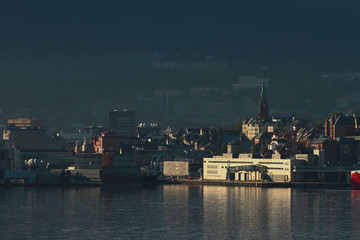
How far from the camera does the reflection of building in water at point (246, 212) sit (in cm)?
8988

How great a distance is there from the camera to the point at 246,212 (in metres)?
105

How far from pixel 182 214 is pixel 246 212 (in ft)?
16.7

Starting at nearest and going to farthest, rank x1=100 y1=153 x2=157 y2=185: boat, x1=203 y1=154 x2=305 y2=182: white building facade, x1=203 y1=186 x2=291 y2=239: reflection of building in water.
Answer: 1. x1=203 y1=186 x2=291 y2=239: reflection of building in water
2. x1=203 y1=154 x2=305 y2=182: white building facade
3. x1=100 y1=153 x2=157 y2=185: boat

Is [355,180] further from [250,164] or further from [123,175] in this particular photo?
[123,175]

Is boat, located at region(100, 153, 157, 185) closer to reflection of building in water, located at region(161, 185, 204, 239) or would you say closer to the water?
reflection of building in water, located at region(161, 185, 204, 239)

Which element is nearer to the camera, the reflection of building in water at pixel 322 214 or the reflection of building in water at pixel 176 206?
the reflection of building in water at pixel 322 214

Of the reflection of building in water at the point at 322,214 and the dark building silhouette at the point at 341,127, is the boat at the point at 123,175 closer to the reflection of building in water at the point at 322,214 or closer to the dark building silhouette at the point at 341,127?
the reflection of building in water at the point at 322,214

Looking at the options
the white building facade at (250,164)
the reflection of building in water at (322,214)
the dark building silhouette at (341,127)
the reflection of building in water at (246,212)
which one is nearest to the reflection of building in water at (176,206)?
the reflection of building in water at (246,212)

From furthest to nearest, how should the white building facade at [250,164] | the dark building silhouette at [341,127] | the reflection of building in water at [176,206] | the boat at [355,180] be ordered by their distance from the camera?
the dark building silhouette at [341,127] < the white building facade at [250,164] < the boat at [355,180] < the reflection of building in water at [176,206]

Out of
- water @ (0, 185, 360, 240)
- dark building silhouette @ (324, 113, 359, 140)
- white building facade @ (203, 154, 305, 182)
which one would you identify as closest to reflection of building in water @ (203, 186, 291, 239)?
water @ (0, 185, 360, 240)

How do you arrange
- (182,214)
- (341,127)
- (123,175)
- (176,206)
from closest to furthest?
(182,214), (176,206), (123,175), (341,127)

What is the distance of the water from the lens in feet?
291

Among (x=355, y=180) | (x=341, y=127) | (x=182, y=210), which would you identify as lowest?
(x=182, y=210)

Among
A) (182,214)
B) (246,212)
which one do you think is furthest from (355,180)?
(182,214)
